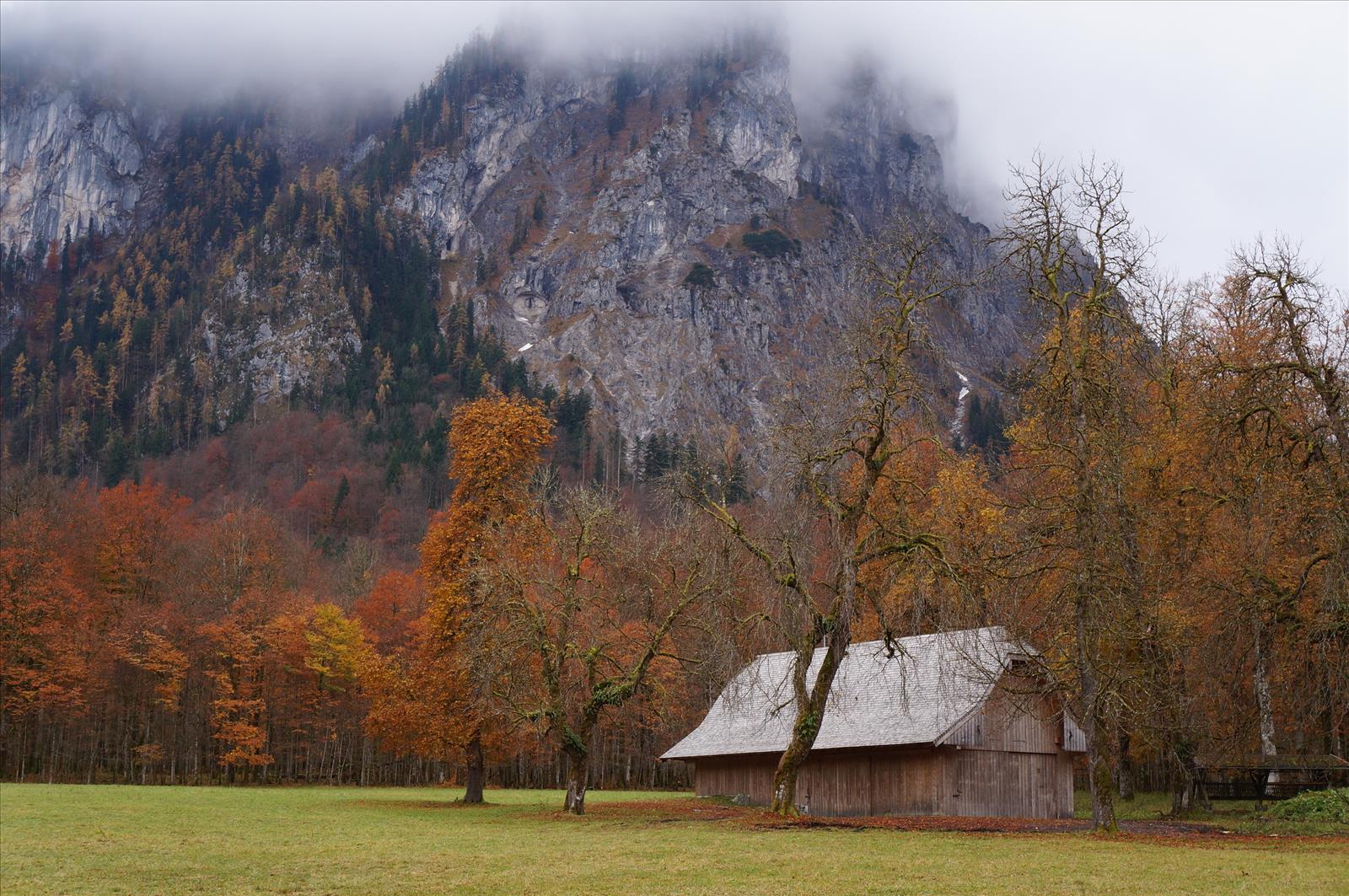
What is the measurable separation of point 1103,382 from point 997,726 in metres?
13.6

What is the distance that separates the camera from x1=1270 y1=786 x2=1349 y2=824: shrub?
26353mm

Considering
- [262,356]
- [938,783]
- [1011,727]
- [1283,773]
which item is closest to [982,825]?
[938,783]

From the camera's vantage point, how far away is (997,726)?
3416cm

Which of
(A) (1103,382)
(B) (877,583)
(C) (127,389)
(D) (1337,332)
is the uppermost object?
(C) (127,389)

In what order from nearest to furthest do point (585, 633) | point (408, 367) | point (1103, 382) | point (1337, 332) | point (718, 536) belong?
point (1103, 382) → point (1337, 332) → point (718, 536) → point (585, 633) → point (408, 367)

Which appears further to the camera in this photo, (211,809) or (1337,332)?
(211,809)

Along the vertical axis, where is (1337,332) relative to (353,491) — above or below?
below

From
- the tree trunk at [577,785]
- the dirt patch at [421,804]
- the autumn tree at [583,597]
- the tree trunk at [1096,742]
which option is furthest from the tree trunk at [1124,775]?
the dirt patch at [421,804]

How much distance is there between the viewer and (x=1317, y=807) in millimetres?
27016

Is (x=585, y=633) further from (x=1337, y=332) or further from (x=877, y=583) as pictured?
(x=1337, y=332)

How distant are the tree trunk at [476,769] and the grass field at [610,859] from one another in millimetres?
8035

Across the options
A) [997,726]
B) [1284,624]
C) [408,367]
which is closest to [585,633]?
[997,726]

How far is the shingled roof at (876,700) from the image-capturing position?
32125 mm

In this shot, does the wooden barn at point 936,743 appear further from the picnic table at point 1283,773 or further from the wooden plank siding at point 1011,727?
the picnic table at point 1283,773
